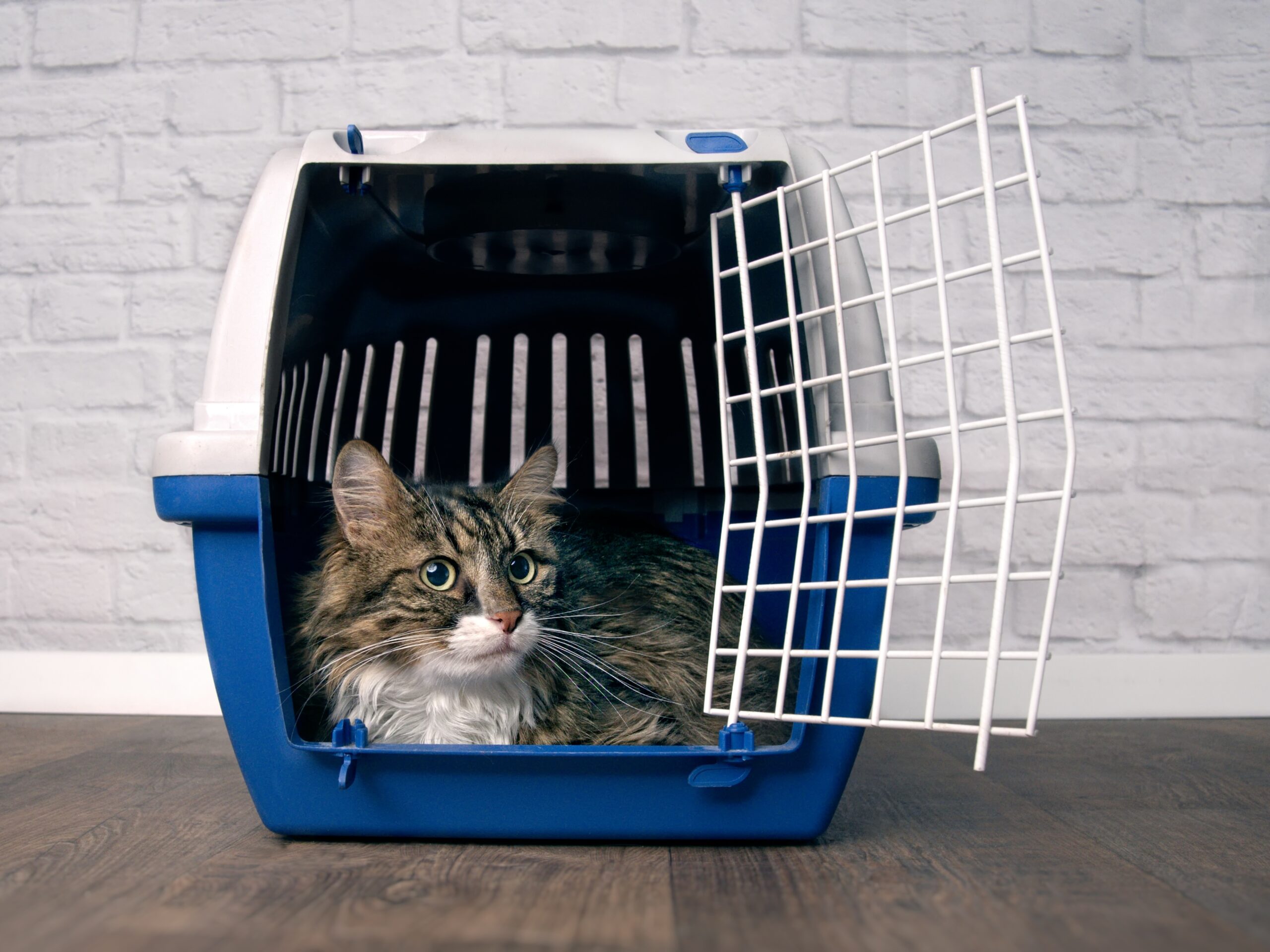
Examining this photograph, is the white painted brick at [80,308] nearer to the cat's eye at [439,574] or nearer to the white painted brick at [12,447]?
the white painted brick at [12,447]

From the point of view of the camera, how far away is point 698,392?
1.59 meters

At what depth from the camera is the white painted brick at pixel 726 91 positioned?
181 centimetres

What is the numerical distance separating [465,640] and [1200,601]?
1477mm

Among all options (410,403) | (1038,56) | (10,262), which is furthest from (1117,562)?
(10,262)

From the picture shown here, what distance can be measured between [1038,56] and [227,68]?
4.96 feet

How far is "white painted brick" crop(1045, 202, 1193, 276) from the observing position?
1811 millimetres

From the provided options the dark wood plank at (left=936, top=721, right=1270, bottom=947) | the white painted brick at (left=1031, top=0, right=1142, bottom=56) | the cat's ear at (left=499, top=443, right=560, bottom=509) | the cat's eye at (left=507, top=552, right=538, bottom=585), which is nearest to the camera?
the dark wood plank at (left=936, top=721, right=1270, bottom=947)

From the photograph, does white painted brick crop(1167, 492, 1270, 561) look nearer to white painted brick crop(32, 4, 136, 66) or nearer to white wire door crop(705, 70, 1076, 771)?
white wire door crop(705, 70, 1076, 771)

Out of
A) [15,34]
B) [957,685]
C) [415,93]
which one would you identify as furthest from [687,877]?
[15,34]

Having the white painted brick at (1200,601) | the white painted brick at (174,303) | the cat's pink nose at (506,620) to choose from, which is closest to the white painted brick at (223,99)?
the white painted brick at (174,303)

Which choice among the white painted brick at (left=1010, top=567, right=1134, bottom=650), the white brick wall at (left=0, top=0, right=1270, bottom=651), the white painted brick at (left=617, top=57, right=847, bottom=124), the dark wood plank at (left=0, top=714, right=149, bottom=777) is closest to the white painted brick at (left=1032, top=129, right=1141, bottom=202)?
the white brick wall at (left=0, top=0, right=1270, bottom=651)

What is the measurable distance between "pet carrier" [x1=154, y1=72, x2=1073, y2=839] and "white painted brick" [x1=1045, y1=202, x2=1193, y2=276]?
28.8 inches

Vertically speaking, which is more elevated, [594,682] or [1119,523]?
[1119,523]

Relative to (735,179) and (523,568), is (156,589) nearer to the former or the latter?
(523,568)
